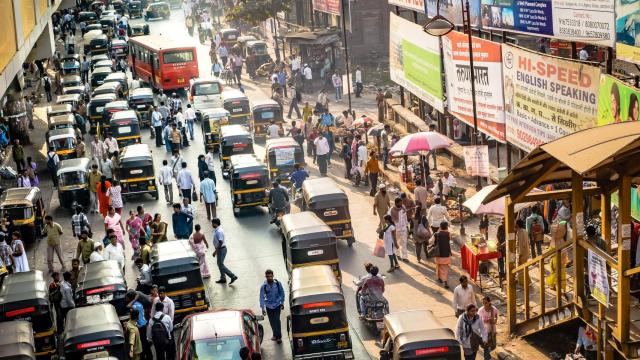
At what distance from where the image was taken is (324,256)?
86.0ft

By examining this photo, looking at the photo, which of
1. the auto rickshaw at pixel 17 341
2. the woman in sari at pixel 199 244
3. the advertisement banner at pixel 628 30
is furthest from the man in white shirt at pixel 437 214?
the auto rickshaw at pixel 17 341

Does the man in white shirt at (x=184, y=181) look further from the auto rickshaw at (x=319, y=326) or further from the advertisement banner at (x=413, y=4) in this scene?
the auto rickshaw at (x=319, y=326)

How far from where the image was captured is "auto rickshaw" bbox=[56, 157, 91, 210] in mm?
37562

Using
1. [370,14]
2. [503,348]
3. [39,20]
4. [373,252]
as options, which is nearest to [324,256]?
[373,252]

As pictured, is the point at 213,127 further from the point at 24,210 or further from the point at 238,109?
the point at 24,210

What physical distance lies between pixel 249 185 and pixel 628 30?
13.8 meters

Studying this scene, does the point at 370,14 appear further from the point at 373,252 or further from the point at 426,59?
the point at 373,252

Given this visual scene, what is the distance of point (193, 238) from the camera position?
91.1 feet

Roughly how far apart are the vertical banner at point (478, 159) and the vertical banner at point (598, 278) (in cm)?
806

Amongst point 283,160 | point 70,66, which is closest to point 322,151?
point 283,160

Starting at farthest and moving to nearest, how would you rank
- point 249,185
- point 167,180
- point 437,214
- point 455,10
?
point 455,10 < point 167,180 < point 249,185 < point 437,214

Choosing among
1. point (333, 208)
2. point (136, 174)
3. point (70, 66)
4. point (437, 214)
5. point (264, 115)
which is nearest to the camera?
point (437, 214)

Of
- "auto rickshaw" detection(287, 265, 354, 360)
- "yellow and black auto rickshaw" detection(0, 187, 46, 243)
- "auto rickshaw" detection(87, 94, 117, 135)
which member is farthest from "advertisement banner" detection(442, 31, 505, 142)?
"auto rickshaw" detection(87, 94, 117, 135)

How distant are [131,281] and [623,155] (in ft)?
51.1
